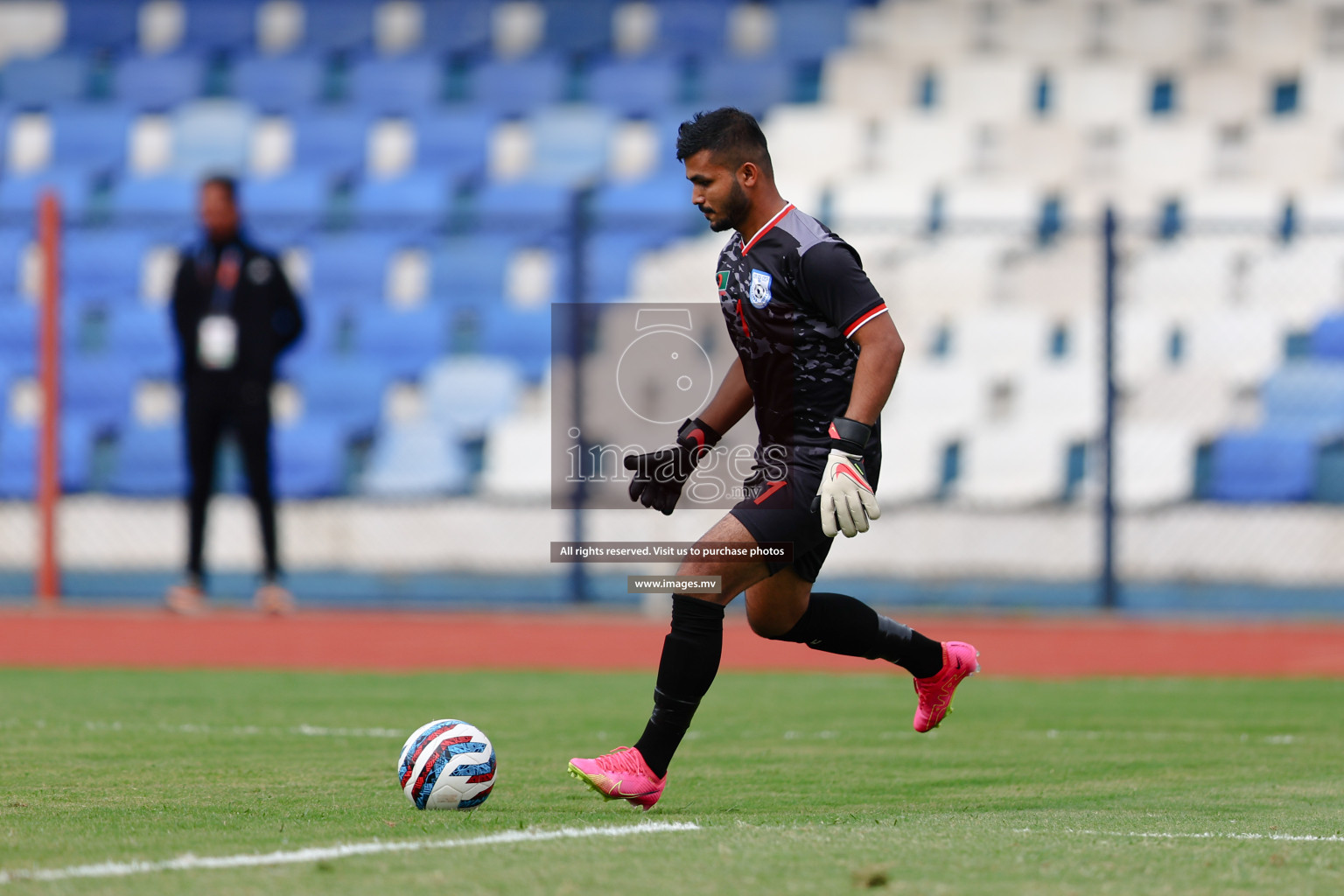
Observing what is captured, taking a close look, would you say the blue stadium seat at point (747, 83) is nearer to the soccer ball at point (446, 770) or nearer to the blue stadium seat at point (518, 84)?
the blue stadium seat at point (518, 84)

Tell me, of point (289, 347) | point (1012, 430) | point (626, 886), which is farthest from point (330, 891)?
point (1012, 430)

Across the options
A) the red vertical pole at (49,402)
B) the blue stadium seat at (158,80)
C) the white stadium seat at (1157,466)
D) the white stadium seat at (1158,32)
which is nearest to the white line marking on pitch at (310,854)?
the red vertical pole at (49,402)

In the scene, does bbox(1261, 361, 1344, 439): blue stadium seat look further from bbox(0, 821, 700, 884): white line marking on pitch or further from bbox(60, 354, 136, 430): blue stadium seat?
bbox(0, 821, 700, 884): white line marking on pitch

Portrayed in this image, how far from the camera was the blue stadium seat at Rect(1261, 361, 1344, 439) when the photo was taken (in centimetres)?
1192

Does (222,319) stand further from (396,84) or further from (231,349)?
(396,84)

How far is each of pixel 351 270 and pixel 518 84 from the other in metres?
3.16

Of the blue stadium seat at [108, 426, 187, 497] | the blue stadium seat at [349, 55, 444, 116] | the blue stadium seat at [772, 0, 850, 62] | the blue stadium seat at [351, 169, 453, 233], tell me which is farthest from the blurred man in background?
the blue stadium seat at [772, 0, 850, 62]

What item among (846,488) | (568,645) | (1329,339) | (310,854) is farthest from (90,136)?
(310,854)

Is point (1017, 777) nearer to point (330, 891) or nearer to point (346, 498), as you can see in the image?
point (330, 891)

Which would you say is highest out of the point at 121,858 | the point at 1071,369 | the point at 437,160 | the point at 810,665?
the point at 437,160

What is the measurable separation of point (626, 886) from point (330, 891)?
0.55 metres

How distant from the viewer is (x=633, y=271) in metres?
14.4

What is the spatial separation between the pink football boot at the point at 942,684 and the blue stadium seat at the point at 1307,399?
291 inches

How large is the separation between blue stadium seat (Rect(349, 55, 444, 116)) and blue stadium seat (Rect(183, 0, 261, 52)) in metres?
1.41
